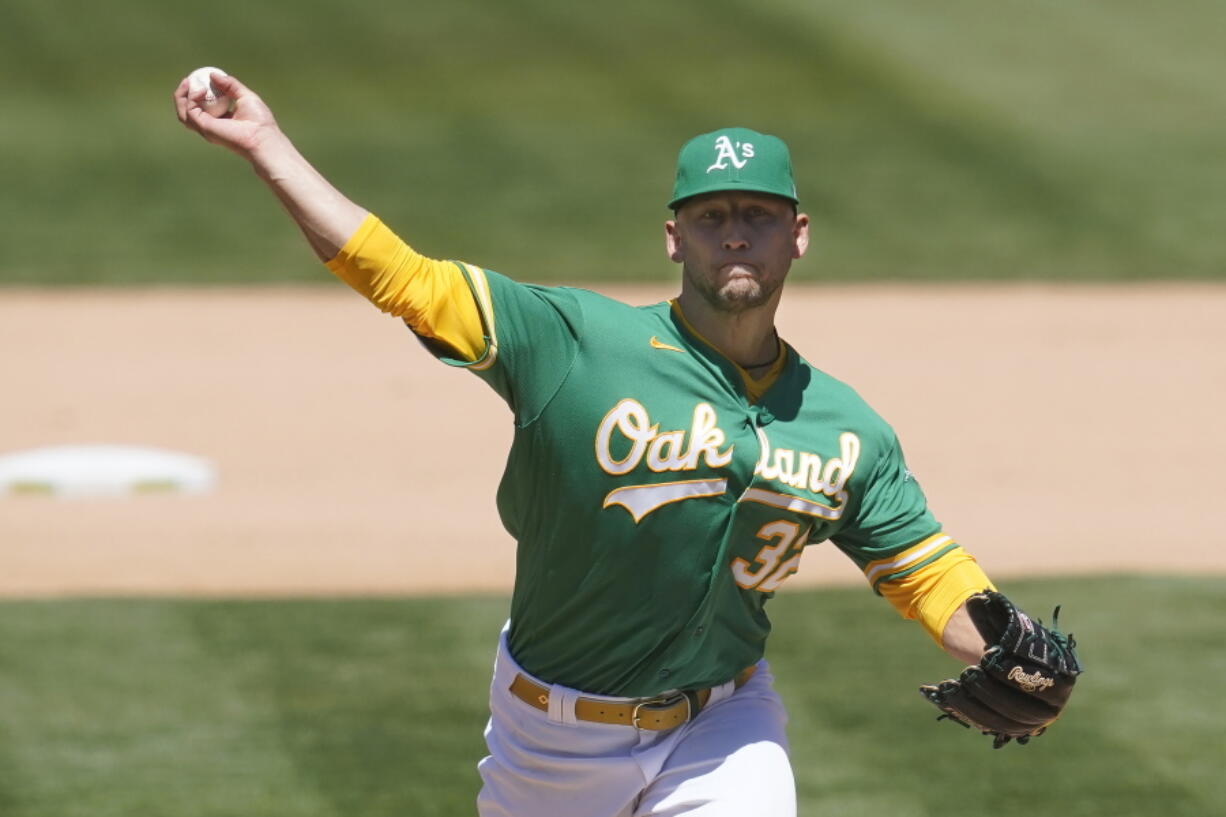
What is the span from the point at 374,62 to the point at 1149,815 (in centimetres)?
1461

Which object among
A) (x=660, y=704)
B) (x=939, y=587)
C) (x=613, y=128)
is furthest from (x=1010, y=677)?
(x=613, y=128)

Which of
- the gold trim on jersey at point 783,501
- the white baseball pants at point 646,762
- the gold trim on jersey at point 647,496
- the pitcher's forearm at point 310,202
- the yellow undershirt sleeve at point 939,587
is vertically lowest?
the white baseball pants at point 646,762

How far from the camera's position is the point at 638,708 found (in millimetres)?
4883

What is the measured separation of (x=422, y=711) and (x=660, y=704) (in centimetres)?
314

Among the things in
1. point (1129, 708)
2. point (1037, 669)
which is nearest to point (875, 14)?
point (1129, 708)

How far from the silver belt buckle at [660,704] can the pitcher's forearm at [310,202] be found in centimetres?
138

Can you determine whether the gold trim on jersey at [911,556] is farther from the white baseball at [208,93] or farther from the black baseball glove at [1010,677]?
the white baseball at [208,93]

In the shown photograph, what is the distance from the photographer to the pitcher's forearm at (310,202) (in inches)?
170

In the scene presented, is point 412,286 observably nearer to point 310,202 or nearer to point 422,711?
point 310,202

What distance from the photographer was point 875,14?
21250 millimetres

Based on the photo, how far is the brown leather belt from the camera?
489 cm

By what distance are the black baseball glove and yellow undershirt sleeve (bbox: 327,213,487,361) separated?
4.78 feet

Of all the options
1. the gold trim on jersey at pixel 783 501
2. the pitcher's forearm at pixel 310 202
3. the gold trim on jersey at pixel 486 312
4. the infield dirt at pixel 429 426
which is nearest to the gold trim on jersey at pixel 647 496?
the gold trim on jersey at pixel 783 501

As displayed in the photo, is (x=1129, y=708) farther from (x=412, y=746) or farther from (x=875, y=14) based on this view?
(x=875, y=14)
